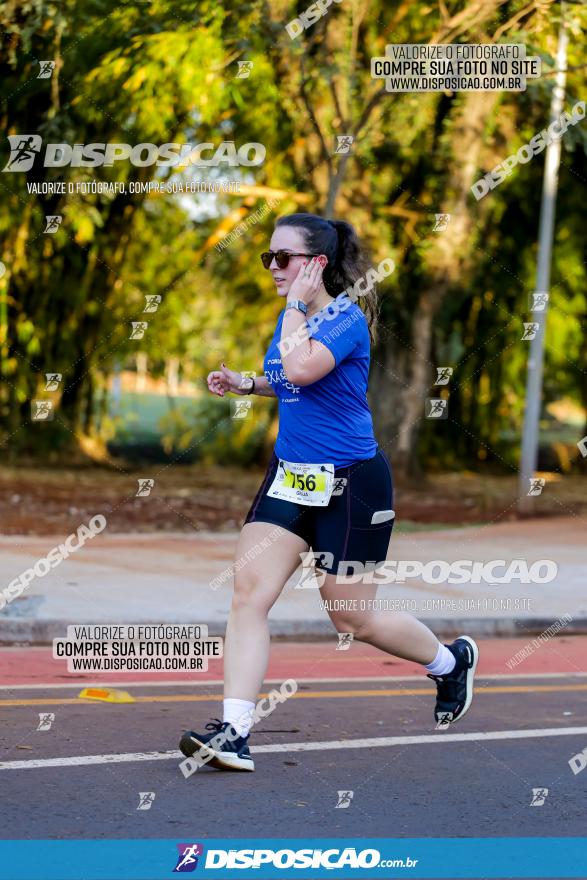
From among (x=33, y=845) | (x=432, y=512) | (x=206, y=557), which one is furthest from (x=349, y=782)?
(x=432, y=512)

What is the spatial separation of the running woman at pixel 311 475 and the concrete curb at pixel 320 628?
11.4 feet

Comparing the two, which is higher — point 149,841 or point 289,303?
point 289,303

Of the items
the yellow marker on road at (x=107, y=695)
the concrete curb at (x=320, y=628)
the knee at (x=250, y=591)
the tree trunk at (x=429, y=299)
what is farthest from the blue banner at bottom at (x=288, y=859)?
the tree trunk at (x=429, y=299)

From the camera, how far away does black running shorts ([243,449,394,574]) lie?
5.59 meters

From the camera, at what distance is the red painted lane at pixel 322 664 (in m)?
7.71

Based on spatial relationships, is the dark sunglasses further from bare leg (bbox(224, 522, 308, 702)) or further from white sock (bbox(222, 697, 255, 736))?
white sock (bbox(222, 697, 255, 736))

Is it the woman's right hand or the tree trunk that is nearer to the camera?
the woman's right hand

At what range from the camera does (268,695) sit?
727cm

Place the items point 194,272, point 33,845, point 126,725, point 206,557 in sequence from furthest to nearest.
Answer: point 194,272 < point 206,557 < point 126,725 < point 33,845

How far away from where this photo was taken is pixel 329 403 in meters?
5.63

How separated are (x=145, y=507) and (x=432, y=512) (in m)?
3.28

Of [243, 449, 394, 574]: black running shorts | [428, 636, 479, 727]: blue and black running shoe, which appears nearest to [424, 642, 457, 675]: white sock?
[428, 636, 479, 727]: blue and black running shoe

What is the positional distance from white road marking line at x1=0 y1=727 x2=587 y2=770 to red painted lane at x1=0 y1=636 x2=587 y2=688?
5.02ft

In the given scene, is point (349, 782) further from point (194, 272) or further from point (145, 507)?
point (194, 272)
